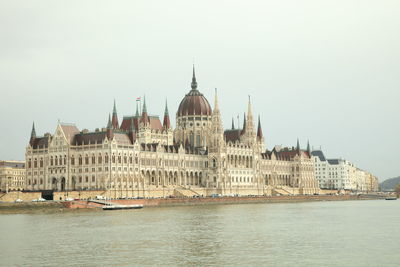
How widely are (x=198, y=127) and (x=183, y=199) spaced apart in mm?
46264

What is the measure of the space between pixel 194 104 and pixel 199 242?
4904 inches

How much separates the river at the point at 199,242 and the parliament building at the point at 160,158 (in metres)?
55.6

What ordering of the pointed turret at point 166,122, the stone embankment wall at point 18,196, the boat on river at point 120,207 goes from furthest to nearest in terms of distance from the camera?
the pointed turret at point 166,122 → the stone embankment wall at point 18,196 → the boat on river at point 120,207

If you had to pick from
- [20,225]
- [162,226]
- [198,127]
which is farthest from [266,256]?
[198,127]

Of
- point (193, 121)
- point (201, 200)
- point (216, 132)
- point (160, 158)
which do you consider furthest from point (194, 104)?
point (201, 200)

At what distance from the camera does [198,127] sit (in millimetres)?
178500

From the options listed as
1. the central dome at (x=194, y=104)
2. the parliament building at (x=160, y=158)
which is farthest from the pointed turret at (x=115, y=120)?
the central dome at (x=194, y=104)

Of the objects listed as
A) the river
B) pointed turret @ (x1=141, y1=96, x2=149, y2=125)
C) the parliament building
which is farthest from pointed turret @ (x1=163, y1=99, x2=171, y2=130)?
the river

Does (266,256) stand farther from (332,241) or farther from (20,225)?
(20,225)

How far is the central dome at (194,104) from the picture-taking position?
180250 mm

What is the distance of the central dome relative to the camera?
180 metres

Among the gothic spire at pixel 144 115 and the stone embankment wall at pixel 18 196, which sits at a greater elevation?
the gothic spire at pixel 144 115

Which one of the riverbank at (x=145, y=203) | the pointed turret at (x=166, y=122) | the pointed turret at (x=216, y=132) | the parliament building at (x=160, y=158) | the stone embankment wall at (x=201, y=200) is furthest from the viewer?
the pointed turret at (x=166, y=122)

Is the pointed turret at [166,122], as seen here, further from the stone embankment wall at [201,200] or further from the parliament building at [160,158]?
the stone embankment wall at [201,200]
